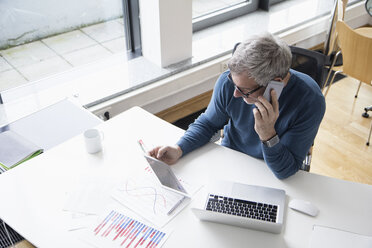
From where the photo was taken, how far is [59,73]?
278 cm

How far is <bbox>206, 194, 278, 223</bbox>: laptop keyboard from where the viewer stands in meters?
1.45

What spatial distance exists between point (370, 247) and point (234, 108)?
75cm

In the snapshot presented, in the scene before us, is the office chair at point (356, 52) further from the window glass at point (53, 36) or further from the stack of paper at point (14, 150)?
the stack of paper at point (14, 150)

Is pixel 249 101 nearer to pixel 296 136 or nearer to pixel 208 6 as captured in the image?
pixel 296 136

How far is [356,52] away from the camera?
2.67 metres

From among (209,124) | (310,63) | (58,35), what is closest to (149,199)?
(209,124)

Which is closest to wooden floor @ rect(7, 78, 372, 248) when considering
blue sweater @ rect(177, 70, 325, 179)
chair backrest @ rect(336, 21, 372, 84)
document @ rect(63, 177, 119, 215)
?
chair backrest @ rect(336, 21, 372, 84)

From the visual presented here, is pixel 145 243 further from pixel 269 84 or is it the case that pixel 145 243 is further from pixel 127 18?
pixel 127 18

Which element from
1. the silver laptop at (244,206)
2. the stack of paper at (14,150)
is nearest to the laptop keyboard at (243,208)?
the silver laptop at (244,206)

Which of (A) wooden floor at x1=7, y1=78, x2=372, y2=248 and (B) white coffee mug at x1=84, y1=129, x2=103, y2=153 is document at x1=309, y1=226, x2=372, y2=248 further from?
(A) wooden floor at x1=7, y1=78, x2=372, y2=248

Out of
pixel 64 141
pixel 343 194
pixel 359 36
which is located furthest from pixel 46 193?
pixel 359 36

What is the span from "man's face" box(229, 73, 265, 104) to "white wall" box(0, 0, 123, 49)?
1.42m

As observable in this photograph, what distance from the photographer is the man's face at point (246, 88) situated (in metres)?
1.57

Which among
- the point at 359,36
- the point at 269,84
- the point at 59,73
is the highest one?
the point at 269,84
